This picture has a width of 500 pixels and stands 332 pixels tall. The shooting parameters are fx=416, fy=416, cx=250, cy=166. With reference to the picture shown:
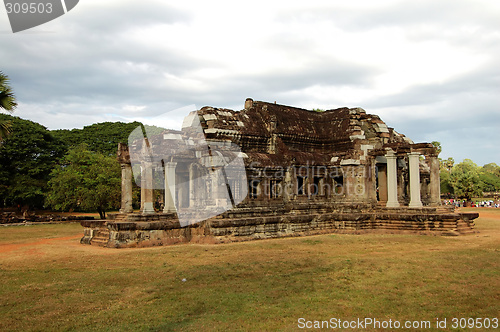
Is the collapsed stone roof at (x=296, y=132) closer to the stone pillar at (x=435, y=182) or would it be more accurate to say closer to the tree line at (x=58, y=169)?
the stone pillar at (x=435, y=182)

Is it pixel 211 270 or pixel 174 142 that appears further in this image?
pixel 174 142

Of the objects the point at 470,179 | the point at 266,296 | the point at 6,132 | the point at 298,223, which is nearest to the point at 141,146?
the point at 6,132

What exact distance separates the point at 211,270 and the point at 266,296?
2.52 m

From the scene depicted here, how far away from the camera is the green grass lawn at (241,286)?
606 cm

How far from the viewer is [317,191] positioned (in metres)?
19.7

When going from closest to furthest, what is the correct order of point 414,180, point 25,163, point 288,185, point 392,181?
point 414,180, point 288,185, point 392,181, point 25,163

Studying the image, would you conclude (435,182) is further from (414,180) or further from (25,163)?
(25,163)

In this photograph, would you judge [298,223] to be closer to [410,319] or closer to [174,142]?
[174,142]

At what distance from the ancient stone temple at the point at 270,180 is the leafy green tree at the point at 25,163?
20.1 metres

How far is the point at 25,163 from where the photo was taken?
35594mm

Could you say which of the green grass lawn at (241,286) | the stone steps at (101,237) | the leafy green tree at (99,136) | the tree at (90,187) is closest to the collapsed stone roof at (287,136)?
the stone steps at (101,237)

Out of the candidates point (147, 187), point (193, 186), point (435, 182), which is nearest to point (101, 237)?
point (147, 187)

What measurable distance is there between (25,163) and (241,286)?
33720 mm

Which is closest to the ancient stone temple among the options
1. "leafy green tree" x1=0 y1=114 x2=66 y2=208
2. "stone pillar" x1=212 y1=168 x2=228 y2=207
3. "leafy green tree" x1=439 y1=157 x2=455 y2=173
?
"stone pillar" x1=212 y1=168 x2=228 y2=207
